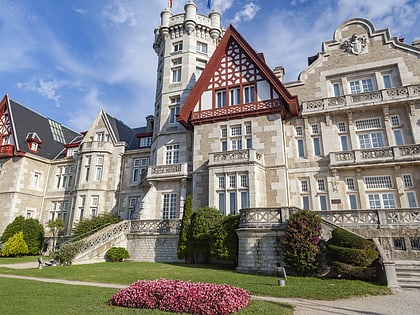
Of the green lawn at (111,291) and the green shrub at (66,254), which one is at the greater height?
the green shrub at (66,254)

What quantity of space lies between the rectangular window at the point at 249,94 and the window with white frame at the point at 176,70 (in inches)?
312

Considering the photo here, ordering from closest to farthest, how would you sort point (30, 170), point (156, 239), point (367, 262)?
point (367, 262) → point (156, 239) → point (30, 170)

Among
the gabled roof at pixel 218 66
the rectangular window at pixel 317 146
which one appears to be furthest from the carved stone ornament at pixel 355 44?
the rectangular window at pixel 317 146

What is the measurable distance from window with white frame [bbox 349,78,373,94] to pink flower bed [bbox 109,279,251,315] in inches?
768

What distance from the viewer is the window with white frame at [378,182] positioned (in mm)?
18641

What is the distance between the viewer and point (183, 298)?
7328mm

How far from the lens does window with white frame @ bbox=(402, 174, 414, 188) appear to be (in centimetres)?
1798

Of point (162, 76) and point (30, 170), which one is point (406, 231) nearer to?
point (162, 76)

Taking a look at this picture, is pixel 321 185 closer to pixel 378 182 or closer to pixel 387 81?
pixel 378 182

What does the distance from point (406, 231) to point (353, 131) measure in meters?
9.88

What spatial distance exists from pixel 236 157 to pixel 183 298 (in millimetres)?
13187

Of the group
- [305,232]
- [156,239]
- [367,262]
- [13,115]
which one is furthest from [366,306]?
[13,115]

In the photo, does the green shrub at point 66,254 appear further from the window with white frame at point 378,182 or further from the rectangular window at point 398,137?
the rectangular window at point 398,137

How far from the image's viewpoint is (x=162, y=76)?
28719 millimetres
